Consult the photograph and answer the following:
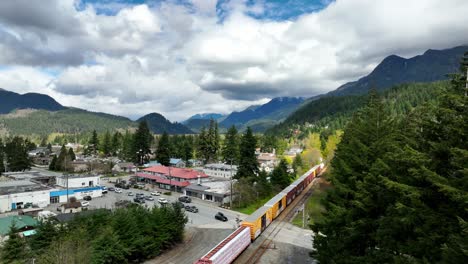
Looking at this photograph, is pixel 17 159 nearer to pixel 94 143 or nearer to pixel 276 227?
pixel 94 143

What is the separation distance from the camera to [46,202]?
1993 inches

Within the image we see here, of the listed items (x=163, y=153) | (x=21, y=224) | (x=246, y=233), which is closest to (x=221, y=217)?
(x=246, y=233)

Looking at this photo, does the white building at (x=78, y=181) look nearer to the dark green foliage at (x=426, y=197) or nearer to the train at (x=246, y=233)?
the train at (x=246, y=233)

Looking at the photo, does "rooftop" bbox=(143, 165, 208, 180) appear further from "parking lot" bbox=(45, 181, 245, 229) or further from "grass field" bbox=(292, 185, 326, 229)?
"grass field" bbox=(292, 185, 326, 229)

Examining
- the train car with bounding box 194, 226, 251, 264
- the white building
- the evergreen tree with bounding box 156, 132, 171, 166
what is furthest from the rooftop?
the train car with bounding box 194, 226, 251, 264

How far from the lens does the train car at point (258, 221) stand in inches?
1076

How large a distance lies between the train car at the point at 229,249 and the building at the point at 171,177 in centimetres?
3481

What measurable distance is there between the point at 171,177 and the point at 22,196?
26.7 m

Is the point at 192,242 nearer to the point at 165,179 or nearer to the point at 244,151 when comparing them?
the point at 244,151

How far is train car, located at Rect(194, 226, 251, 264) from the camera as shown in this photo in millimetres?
19594

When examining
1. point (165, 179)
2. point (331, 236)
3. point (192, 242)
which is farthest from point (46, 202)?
point (331, 236)

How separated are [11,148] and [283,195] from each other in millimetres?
88014

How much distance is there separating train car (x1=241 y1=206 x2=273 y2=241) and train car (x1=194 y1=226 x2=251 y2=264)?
837 millimetres

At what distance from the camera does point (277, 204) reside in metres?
36.2
